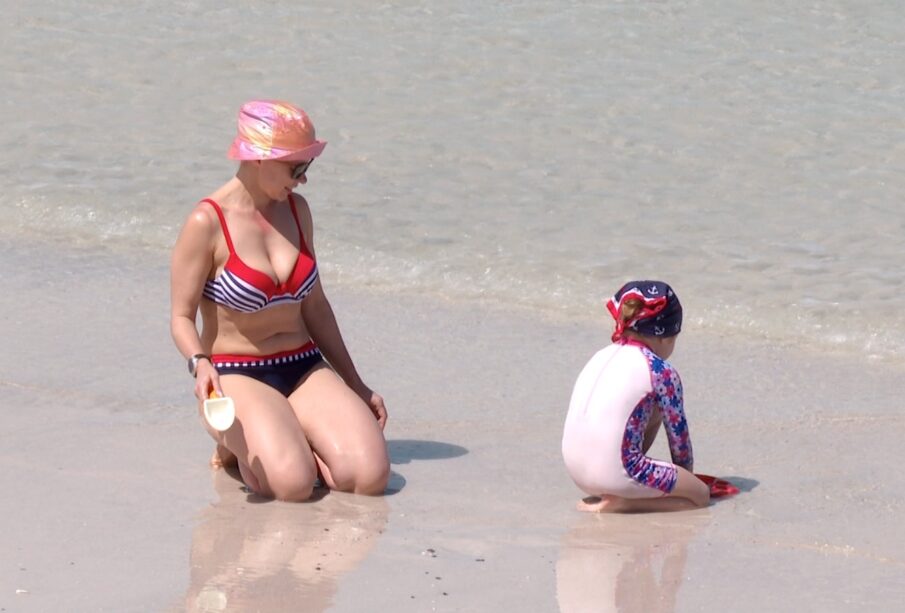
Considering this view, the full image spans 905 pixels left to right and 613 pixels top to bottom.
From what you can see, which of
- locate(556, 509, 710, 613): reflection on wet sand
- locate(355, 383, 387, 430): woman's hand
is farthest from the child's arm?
locate(355, 383, 387, 430): woman's hand

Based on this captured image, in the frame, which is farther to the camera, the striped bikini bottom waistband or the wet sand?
the striped bikini bottom waistband

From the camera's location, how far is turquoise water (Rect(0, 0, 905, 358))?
25.2ft

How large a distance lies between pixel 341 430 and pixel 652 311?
42.6 inches

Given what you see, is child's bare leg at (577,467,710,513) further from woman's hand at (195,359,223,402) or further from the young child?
woman's hand at (195,359,223,402)

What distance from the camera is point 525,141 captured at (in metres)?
9.95

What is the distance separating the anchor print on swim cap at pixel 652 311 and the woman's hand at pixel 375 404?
3.02ft

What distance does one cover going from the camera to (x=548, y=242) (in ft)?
26.5

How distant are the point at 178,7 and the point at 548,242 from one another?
608cm

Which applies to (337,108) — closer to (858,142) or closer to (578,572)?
(858,142)

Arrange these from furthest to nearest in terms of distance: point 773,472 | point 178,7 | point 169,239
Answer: point 178,7 → point 169,239 → point 773,472

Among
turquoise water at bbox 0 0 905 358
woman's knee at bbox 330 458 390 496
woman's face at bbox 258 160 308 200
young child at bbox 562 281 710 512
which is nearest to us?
young child at bbox 562 281 710 512

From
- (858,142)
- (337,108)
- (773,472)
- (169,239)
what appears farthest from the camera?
(337,108)

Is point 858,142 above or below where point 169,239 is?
above

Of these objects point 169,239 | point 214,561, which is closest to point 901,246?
point 169,239
